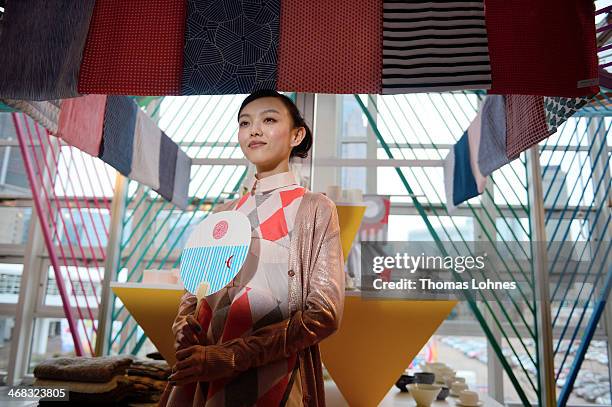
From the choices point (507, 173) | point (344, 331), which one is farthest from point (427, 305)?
point (507, 173)

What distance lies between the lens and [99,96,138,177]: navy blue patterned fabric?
1971mm

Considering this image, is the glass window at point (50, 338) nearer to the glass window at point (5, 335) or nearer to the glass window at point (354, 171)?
the glass window at point (5, 335)

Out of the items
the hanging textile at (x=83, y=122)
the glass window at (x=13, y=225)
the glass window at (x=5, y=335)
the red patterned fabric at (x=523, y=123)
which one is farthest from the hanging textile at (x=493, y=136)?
the glass window at (x=5, y=335)

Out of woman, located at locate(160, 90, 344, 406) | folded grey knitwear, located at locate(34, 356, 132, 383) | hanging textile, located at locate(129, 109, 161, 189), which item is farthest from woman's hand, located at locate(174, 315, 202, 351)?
hanging textile, located at locate(129, 109, 161, 189)

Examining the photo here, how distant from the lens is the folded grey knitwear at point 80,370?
166 cm

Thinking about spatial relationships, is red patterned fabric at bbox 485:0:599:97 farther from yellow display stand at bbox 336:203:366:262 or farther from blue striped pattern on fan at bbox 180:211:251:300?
blue striped pattern on fan at bbox 180:211:251:300

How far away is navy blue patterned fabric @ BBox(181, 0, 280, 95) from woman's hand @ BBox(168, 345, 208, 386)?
77cm

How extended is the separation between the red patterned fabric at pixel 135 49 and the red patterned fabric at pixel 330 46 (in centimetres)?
33

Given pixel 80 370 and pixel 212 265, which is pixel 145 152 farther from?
pixel 212 265

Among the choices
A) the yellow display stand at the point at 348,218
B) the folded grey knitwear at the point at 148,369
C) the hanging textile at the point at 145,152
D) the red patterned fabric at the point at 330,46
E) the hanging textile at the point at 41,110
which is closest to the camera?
the red patterned fabric at the point at 330,46

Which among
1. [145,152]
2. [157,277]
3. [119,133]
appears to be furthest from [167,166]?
[157,277]

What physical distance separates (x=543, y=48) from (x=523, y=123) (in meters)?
0.47

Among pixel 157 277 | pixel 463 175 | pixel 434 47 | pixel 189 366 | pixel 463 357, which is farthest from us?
pixel 463 357

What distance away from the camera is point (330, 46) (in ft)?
4.21
